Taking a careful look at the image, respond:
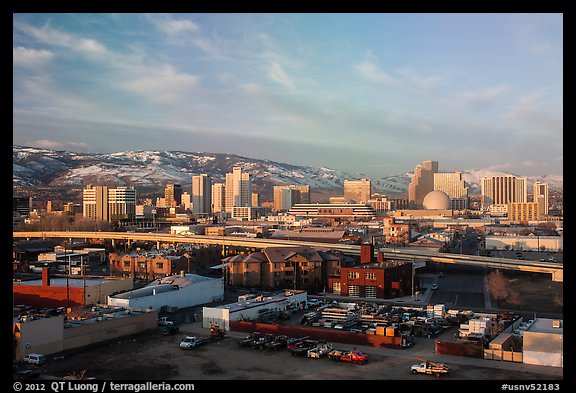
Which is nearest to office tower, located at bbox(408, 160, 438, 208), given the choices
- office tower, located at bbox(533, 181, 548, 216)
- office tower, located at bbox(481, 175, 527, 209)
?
office tower, located at bbox(481, 175, 527, 209)

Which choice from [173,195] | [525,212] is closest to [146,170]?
[173,195]

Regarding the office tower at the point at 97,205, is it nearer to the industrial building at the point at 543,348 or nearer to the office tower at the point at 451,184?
the industrial building at the point at 543,348

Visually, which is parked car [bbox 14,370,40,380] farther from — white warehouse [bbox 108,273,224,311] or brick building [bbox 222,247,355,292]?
brick building [bbox 222,247,355,292]

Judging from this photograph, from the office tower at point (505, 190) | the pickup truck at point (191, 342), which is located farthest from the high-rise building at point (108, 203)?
the office tower at point (505, 190)

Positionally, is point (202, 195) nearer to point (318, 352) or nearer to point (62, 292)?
point (62, 292)
